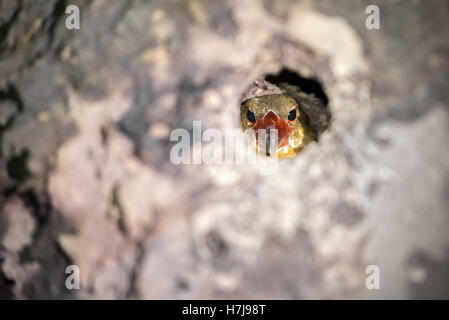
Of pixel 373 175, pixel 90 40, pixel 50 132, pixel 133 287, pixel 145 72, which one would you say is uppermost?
pixel 90 40

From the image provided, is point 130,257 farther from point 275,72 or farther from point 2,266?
point 275,72

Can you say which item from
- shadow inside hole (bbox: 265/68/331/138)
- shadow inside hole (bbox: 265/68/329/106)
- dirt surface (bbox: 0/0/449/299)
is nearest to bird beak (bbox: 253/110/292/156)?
shadow inside hole (bbox: 265/68/331/138)

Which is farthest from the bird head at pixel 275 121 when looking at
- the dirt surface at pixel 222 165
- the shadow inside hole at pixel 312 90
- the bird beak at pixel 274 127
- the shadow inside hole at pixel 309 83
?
the dirt surface at pixel 222 165

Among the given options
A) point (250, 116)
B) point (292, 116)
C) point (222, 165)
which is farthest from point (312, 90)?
point (250, 116)

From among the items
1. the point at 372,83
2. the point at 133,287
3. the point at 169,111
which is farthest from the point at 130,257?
the point at 372,83

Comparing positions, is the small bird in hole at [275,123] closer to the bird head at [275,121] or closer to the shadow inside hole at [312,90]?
the bird head at [275,121]

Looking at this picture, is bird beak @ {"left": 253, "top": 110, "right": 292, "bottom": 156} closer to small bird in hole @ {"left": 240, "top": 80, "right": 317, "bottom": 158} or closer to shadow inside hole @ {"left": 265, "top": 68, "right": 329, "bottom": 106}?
small bird in hole @ {"left": 240, "top": 80, "right": 317, "bottom": 158}
